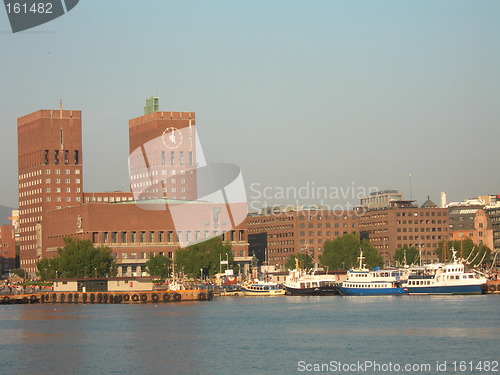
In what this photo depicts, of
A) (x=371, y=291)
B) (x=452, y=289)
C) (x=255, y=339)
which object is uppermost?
(x=371, y=291)

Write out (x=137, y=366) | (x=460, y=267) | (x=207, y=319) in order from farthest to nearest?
(x=460, y=267), (x=207, y=319), (x=137, y=366)

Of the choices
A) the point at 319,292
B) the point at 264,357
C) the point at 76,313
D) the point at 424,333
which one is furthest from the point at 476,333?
the point at 319,292

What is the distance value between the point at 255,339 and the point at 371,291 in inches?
3495

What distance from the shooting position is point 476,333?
342 feet

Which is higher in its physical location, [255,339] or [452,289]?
[452,289]

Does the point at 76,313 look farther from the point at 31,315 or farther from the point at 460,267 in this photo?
the point at 460,267

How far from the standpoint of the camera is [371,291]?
190 m

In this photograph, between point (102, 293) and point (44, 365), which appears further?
point (102, 293)

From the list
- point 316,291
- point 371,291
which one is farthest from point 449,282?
point 316,291

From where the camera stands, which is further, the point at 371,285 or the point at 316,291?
the point at 316,291

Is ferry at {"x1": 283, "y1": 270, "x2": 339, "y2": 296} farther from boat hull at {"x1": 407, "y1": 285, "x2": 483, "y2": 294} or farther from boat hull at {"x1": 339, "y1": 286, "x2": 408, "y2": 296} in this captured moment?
boat hull at {"x1": 407, "y1": 285, "x2": 483, "y2": 294}

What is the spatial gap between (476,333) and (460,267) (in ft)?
248

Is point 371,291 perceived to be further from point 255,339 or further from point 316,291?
point 255,339

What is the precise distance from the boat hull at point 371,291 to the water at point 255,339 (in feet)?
103
